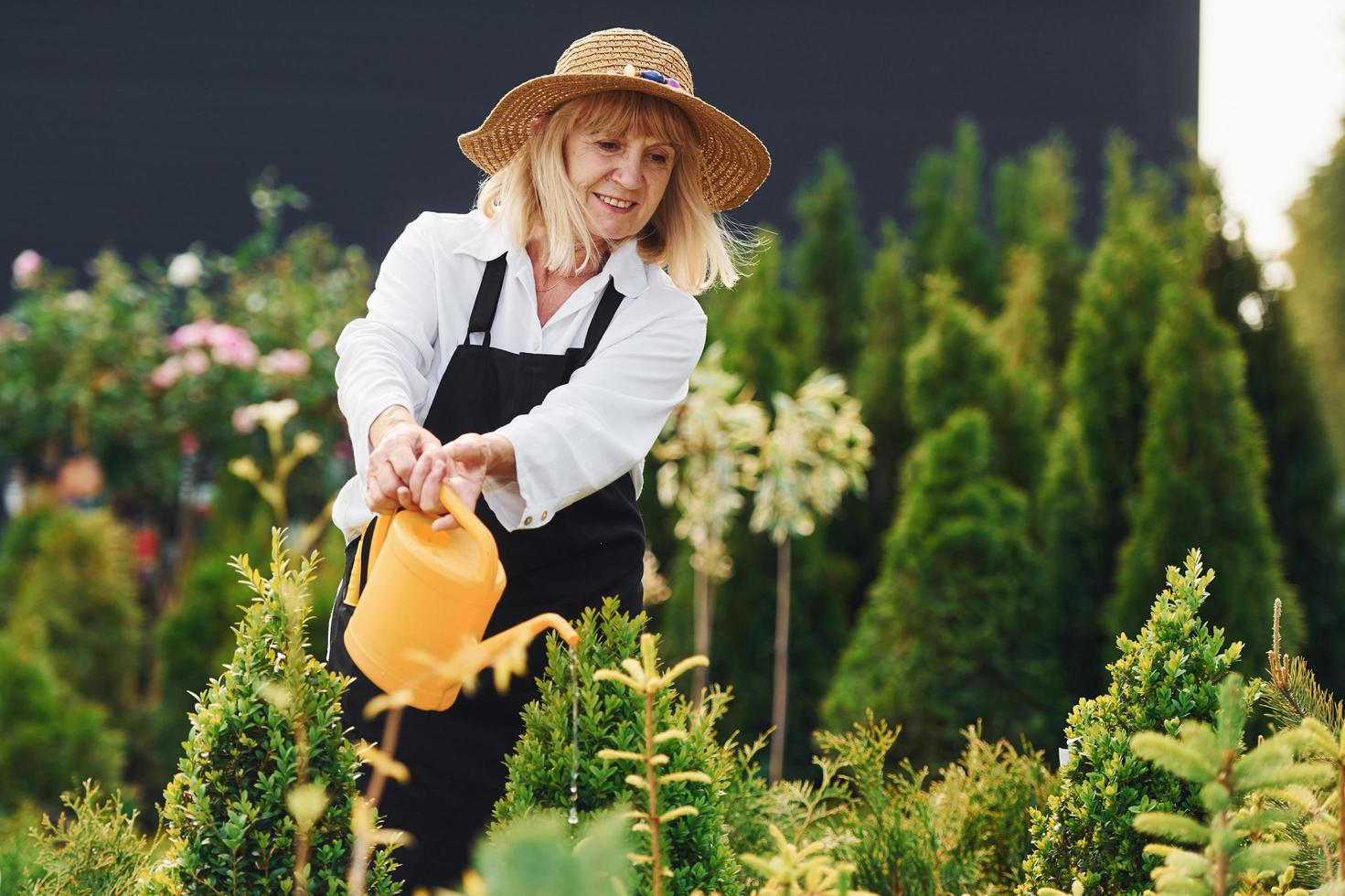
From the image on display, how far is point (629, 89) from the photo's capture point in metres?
2.26

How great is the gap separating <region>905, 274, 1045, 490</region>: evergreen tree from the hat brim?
8.61ft

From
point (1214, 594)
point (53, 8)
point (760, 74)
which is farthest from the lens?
point (760, 74)

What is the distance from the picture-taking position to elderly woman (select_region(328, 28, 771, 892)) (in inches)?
83.8

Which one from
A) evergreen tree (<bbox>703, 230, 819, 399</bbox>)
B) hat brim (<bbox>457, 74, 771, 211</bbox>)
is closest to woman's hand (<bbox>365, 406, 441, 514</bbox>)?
hat brim (<bbox>457, 74, 771, 211</bbox>)

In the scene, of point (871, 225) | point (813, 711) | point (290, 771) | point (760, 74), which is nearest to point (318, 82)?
point (760, 74)

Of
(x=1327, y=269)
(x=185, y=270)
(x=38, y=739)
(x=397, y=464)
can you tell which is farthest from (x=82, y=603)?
(x=1327, y=269)

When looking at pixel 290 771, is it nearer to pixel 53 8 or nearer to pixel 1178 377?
pixel 1178 377

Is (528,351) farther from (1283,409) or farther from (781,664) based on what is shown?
(1283,409)

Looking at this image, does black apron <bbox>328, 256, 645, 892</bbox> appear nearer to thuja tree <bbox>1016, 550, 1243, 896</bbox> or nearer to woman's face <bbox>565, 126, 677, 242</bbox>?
woman's face <bbox>565, 126, 677, 242</bbox>

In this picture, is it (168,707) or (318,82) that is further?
(318,82)

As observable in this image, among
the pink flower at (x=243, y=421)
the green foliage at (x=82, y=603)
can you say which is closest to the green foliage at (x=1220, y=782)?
the green foliage at (x=82, y=603)

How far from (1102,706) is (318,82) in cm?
794

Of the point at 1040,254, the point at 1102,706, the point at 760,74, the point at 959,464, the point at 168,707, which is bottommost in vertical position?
the point at 1102,706

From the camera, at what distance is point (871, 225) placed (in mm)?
9469
